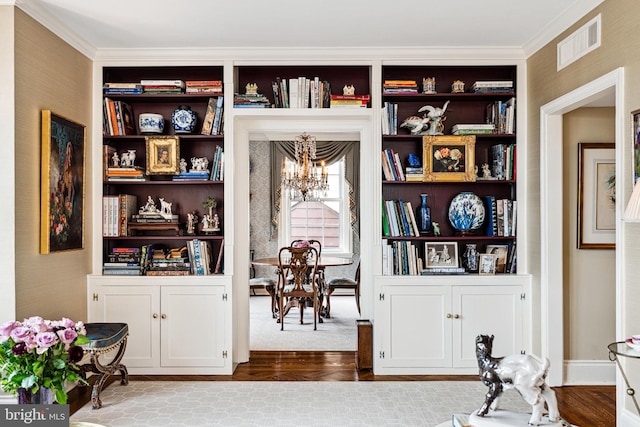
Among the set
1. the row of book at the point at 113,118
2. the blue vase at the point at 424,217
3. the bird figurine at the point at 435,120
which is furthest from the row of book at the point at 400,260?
the row of book at the point at 113,118

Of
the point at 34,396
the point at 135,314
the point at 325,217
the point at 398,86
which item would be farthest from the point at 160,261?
the point at 325,217

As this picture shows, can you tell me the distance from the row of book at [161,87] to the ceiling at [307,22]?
293mm

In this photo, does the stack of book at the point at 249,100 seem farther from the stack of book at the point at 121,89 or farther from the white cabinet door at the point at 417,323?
the white cabinet door at the point at 417,323

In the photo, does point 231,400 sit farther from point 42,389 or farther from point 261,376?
point 42,389

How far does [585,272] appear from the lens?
3.91m

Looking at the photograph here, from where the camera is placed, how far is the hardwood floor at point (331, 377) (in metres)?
3.28

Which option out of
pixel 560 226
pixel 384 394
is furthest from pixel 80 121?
pixel 560 226

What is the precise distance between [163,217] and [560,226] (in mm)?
3237

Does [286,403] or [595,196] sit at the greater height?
[595,196]

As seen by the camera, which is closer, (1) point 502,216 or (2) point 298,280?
(1) point 502,216

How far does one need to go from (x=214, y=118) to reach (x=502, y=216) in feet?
8.54

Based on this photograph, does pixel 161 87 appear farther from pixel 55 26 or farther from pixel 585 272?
pixel 585 272

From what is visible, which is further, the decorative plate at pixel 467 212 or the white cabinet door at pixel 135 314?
the decorative plate at pixel 467 212

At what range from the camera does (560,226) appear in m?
3.78
